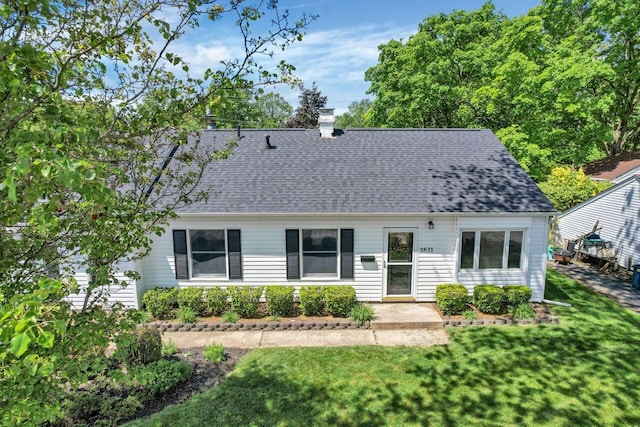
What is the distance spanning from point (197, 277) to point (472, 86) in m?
19.0

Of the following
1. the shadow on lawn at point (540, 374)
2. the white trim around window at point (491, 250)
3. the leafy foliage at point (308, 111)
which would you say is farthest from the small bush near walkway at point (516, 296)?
the leafy foliage at point (308, 111)

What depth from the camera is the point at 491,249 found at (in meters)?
10.1

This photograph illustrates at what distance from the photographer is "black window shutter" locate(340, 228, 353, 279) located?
32.7 feet

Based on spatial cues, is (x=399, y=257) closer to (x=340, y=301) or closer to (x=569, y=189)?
(x=340, y=301)

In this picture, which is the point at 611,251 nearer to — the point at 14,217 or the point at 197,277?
the point at 197,277

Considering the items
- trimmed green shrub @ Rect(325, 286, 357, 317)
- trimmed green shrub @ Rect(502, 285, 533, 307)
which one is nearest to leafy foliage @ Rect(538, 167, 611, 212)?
trimmed green shrub @ Rect(502, 285, 533, 307)

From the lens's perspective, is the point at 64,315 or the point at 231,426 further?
the point at 231,426

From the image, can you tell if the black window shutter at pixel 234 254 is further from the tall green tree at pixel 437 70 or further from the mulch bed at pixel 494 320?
the tall green tree at pixel 437 70

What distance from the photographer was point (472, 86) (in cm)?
2109

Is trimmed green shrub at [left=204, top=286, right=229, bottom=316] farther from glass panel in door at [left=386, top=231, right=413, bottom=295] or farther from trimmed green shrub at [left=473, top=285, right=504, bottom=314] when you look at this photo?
trimmed green shrub at [left=473, top=285, right=504, bottom=314]

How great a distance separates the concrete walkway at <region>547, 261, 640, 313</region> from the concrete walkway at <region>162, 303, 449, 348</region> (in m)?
6.22

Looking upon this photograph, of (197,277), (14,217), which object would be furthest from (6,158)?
(197,277)

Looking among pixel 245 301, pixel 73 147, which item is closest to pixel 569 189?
pixel 245 301

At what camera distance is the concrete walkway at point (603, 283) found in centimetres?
1079
